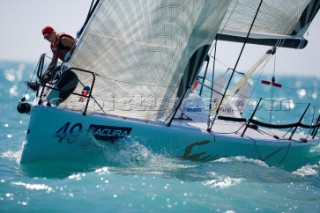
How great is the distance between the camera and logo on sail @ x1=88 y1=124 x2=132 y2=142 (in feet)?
25.4

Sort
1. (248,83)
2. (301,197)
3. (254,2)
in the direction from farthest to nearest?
(248,83) → (254,2) → (301,197)

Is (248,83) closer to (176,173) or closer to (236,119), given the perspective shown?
(236,119)

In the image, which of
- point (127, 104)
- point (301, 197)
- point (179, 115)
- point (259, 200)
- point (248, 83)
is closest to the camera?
point (259, 200)

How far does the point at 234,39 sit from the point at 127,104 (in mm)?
3544

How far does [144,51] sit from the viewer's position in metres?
8.16

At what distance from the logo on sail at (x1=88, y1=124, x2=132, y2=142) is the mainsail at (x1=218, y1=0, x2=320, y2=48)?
3.74 m

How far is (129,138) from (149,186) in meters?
1.24

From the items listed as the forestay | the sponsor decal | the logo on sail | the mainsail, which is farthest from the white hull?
the mainsail

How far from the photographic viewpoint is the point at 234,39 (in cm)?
1072

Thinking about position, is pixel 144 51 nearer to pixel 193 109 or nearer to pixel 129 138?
pixel 129 138

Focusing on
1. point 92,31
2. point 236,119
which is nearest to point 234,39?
point 236,119

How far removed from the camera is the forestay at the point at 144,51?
7.86 m

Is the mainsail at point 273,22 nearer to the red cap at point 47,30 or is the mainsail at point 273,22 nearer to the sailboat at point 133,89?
the sailboat at point 133,89

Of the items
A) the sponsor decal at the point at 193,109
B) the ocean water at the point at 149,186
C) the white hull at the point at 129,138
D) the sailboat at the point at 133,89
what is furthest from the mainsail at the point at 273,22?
the ocean water at the point at 149,186
